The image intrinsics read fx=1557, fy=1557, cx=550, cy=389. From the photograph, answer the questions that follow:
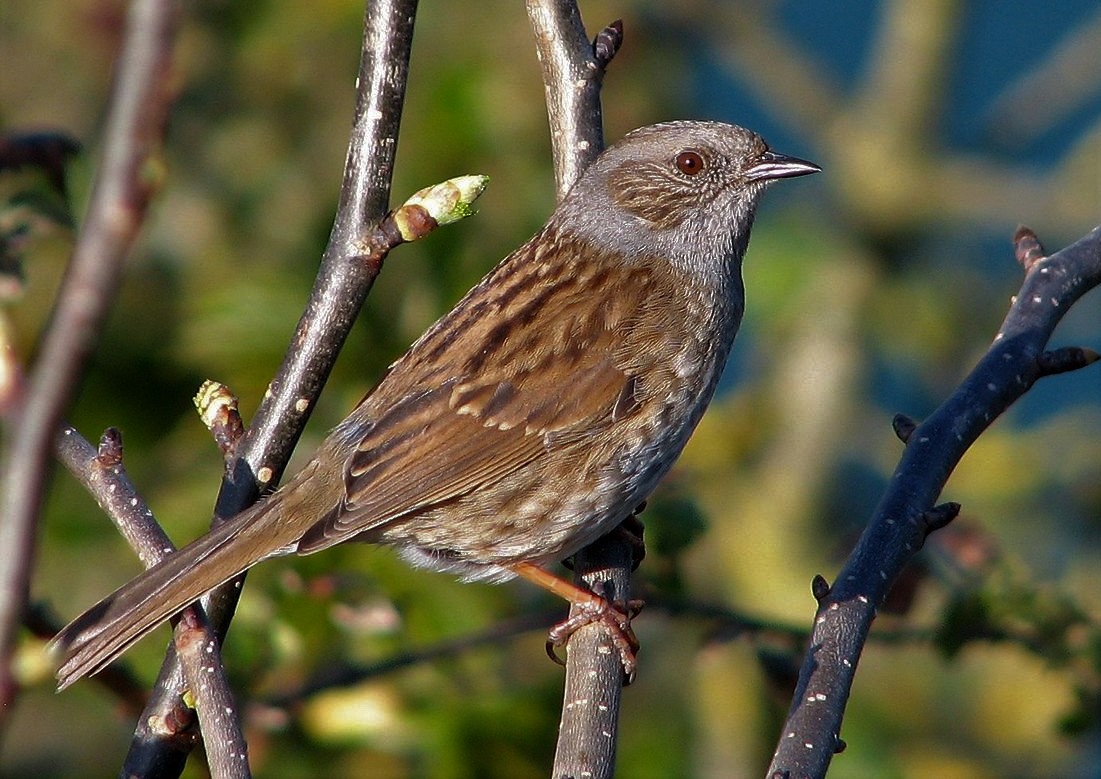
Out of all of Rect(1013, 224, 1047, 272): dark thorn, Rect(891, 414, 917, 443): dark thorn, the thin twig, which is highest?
Rect(1013, 224, 1047, 272): dark thorn

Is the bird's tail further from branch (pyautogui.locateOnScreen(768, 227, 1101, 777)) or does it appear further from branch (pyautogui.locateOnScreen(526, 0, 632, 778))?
branch (pyautogui.locateOnScreen(768, 227, 1101, 777))

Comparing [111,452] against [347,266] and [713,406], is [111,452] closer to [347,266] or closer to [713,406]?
[347,266]

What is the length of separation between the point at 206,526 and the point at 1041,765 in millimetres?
3617

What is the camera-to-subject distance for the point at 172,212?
5312 millimetres

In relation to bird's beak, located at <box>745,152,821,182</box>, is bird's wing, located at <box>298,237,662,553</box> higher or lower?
lower

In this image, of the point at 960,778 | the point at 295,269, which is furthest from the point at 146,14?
the point at 960,778

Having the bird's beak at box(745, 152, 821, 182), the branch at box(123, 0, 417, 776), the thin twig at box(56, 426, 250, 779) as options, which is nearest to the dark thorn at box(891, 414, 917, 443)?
the branch at box(123, 0, 417, 776)

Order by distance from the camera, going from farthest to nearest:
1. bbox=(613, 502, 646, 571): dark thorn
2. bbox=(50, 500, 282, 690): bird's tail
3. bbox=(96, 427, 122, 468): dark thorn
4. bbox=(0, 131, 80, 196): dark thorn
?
bbox=(613, 502, 646, 571): dark thorn, bbox=(0, 131, 80, 196): dark thorn, bbox=(50, 500, 282, 690): bird's tail, bbox=(96, 427, 122, 468): dark thorn

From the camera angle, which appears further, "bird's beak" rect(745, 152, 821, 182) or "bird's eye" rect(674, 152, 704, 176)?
"bird's eye" rect(674, 152, 704, 176)

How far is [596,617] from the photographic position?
3236mm

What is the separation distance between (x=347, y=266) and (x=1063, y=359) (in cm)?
140

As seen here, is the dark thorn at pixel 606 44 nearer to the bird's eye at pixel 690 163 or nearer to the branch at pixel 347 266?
the bird's eye at pixel 690 163

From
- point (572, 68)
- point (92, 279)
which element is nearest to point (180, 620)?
point (92, 279)

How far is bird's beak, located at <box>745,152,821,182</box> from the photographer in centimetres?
421
